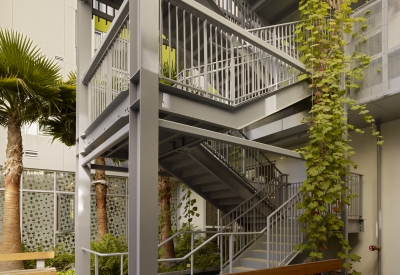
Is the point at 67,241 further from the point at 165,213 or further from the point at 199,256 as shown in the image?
the point at 199,256

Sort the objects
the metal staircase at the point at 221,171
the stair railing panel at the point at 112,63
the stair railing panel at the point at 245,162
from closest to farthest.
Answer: the stair railing panel at the point at 112,63, the metal staircase at the point at 221,171, the stair railing panel at the point at 245,162

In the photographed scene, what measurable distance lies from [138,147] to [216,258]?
19.4ft

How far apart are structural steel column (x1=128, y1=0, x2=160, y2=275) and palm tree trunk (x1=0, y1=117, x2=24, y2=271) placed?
4932 mm

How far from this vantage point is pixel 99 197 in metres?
9.80

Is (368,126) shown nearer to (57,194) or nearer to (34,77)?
(34,77)

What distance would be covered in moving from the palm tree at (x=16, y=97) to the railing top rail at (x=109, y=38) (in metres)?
1.42

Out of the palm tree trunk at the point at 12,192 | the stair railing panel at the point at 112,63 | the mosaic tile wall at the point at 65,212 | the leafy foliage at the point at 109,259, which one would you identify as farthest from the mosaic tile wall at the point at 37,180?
the stair railing panel at the point at 112,63

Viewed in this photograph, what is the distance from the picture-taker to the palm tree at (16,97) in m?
6.75

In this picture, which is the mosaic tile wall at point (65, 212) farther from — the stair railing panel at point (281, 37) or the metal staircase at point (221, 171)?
the stair railing panel at point (281, 37)

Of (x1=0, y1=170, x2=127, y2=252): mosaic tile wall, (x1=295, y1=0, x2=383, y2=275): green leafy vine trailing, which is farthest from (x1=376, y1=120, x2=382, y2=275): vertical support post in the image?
(x1=0, y1=170, x2=127, y2=252): mosaic tile wall

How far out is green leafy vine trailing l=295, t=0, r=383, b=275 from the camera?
5.74 m

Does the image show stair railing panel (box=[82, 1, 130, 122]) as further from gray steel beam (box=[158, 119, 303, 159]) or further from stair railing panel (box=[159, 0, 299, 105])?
gray steel beam (box=[158, 119, 303, 159])

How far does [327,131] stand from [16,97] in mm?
5704

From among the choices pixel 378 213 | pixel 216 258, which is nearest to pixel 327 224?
pixel 378 213
